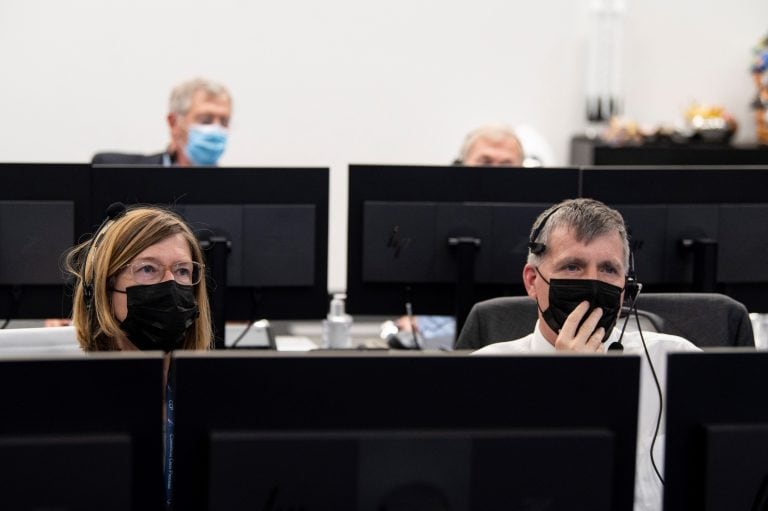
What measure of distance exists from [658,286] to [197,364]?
7.27 ft

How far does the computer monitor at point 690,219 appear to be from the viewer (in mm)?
3006

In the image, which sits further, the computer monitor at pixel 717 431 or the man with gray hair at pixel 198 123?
the man with gray hair at pixel 198 123

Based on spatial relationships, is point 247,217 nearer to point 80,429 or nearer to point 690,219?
point 690,219

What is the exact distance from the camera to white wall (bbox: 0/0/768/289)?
5512mm

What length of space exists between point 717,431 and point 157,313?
1219 mm

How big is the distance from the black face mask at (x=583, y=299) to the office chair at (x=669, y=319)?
0.89 feet

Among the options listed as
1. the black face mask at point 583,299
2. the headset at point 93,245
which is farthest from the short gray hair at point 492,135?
the headset at point 93,245

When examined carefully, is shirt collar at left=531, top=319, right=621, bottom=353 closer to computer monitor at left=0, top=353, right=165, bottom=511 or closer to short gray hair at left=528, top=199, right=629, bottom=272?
short gray hair at left=528, top=199, right=629, bottom=272

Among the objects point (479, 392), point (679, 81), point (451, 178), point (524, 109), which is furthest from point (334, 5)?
point (479, 392)

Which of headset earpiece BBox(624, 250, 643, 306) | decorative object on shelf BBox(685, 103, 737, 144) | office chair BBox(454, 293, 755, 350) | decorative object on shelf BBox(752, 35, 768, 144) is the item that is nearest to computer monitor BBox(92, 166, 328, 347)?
office chair BBox(454, 293, 755, 350)

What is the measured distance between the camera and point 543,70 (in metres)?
6.02

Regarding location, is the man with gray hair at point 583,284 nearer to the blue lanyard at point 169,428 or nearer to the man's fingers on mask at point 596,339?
the man's fingers on mask at point 596,339

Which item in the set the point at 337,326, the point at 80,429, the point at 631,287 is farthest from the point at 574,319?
the point at 337,326

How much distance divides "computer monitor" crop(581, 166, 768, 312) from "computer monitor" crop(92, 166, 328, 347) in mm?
743
